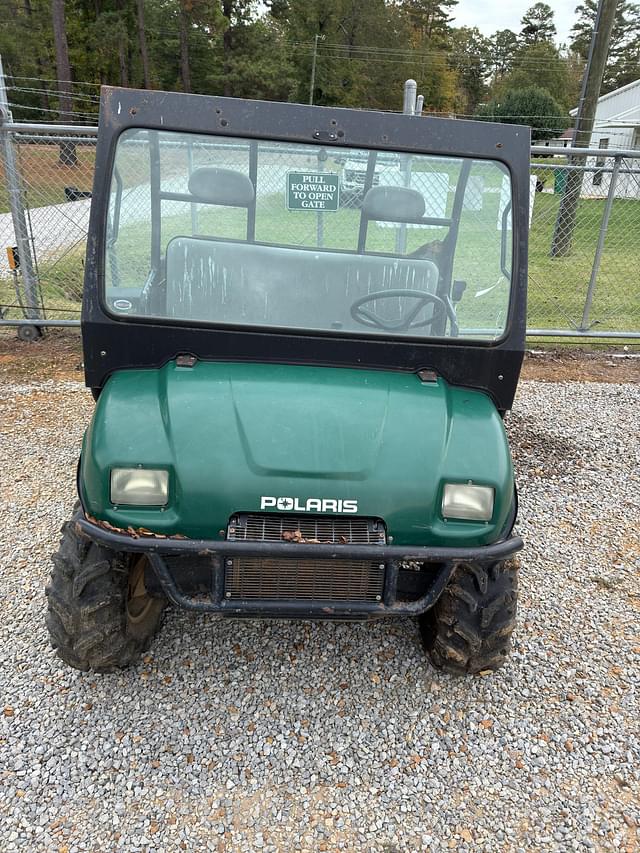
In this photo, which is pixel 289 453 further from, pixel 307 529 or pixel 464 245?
pixel 464 245

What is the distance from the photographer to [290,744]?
224 cm

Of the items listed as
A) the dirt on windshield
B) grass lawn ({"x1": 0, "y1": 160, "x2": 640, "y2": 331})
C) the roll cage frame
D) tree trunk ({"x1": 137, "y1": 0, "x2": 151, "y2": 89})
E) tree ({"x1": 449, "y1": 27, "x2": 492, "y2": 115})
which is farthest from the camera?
tree ({"x1": 449, "y1": 27, "x2": 492, "y2": 115})

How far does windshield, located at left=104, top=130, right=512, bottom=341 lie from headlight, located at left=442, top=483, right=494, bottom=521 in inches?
28.2

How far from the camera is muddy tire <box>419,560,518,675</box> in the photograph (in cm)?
228

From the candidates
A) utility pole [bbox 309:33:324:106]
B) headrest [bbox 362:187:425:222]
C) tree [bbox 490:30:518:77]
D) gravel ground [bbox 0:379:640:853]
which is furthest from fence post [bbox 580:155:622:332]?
tree [bbox 490:30:518:77]

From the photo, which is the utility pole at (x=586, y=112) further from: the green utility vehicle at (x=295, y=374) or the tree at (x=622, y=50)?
the tree at (x=622, y=50)

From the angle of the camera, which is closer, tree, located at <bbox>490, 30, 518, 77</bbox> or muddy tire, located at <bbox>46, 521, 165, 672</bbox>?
muddy tire, located at <bbox>46, 521, 165, 672</bbox>

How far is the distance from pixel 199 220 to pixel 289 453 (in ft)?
3.97

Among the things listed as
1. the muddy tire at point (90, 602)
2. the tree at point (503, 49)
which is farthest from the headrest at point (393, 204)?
the tree at point (503, 49)

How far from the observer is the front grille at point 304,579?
2053 mm

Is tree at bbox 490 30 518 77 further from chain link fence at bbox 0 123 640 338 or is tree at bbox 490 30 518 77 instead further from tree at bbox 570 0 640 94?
chain link fence at bbox 0 123 640 338

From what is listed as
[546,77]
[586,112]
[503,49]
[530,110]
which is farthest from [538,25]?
[586,112]

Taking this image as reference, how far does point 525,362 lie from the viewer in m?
6.39

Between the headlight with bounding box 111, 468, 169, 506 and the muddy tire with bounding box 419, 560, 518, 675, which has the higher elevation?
the headlight with bounding box 111, 468, 169, 506
